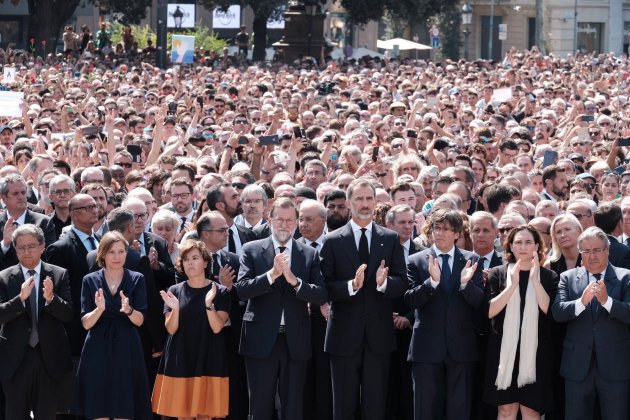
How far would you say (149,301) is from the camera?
424 inches

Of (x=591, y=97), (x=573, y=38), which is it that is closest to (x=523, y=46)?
(x=573, y=38)

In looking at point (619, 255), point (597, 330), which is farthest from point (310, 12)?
point (597, 330)

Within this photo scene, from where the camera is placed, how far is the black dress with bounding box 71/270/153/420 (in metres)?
10.2

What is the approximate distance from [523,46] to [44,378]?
78358 millimetres

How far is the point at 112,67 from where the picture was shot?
1476 inches

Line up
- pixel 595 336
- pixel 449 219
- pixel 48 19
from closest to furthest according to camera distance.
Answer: pixel 595 336 < pixel 449 219 < pixel 48 19

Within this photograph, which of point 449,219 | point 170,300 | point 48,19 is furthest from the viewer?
point 48,19

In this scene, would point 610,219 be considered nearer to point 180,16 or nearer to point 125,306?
point 125,306

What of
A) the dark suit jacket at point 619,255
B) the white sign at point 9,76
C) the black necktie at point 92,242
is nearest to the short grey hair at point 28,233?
the black necktie at point 92,242

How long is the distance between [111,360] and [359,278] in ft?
5.97

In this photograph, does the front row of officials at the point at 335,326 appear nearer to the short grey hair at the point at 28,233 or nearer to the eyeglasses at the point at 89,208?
the short grey hair at the point at 28,233

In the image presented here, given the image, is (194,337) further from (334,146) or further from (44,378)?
(334,146)

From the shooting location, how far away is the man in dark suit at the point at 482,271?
10.5 meters

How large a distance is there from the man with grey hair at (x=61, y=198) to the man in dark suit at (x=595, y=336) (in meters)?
4.29
